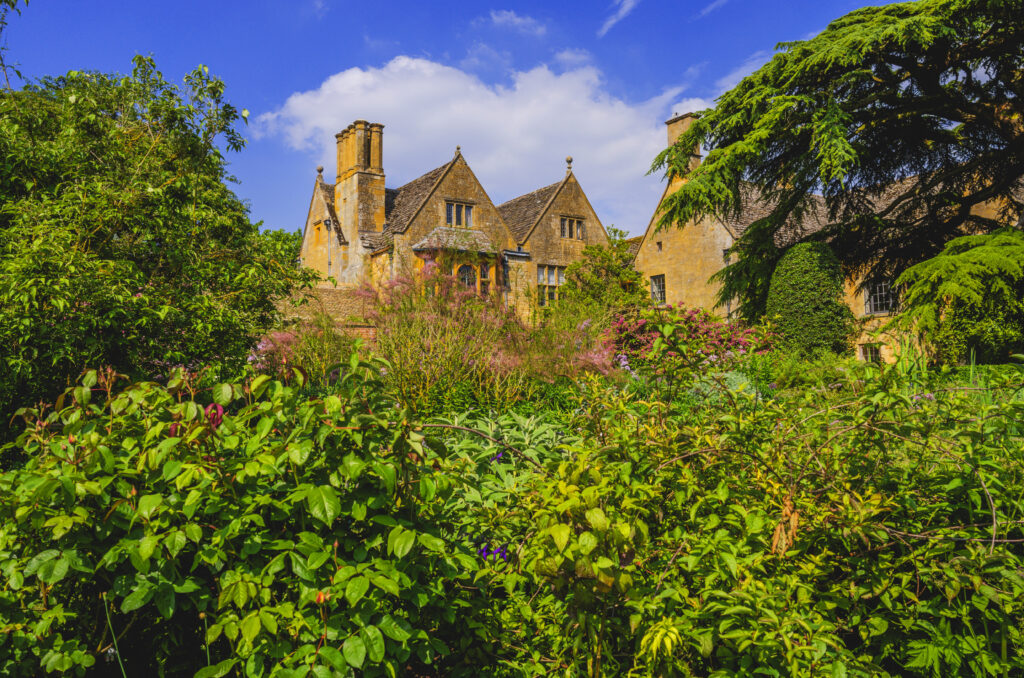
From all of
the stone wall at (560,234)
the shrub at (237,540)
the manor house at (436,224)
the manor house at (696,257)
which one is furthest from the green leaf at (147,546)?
the stone wall at (560,234)

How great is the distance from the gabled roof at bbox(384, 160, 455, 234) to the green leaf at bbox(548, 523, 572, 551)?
28824 millimetres

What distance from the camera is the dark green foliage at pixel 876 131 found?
1541cm

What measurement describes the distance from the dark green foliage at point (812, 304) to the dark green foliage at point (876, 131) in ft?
4.70

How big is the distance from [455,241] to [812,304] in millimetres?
16636

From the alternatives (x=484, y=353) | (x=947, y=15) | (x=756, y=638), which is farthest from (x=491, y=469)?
(x=947, y=15)

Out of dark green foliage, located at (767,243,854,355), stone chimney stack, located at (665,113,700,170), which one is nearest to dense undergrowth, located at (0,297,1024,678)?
dark green foliage, located at (767,243,854,355)

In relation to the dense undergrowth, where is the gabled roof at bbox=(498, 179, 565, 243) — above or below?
above

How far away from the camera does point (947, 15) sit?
48.9 feet

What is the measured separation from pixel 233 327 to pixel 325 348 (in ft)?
15.1

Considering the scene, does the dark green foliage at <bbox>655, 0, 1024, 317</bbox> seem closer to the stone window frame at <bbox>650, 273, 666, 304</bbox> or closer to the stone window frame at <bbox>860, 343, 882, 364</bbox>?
the stone window frame at <bbox>860, 343, 882, 364</bbox>

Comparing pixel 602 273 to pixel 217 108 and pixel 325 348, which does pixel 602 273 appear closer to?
pixel 325 348

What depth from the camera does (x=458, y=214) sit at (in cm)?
3145

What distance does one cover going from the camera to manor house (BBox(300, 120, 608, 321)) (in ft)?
98.2

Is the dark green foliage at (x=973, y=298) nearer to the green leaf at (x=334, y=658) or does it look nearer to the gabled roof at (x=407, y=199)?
the green leaf at (x=334, y=658)
